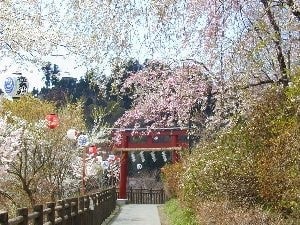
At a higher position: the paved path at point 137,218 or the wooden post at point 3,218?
the wooden post at point 3,218

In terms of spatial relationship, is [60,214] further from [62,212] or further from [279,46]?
[279,46]

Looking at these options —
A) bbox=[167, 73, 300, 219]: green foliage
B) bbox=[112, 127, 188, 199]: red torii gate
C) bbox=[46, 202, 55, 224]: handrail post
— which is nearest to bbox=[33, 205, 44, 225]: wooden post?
bbox=[46, 202, 55, 224]: handrail post

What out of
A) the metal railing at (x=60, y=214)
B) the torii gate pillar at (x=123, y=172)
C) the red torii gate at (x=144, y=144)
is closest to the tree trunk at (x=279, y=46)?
the metal railing at (x=60, y=214)

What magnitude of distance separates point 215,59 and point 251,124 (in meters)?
2.51

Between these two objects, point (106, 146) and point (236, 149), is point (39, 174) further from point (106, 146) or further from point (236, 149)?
point (106, 146)

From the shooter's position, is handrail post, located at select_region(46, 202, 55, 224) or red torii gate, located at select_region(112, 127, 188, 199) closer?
handrail post, located at select_region(46, 202, 55, 224)


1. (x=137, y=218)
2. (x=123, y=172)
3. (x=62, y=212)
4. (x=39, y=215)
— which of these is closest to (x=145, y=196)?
(x=123, y=172)

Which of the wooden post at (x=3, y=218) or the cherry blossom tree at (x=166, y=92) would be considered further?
the cherry blossom tree at (x=166, y=92)

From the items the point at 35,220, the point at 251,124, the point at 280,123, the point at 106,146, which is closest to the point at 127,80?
the point at 251,124

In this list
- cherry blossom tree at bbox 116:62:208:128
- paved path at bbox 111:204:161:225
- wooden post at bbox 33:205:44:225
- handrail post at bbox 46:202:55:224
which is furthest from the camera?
paved path at bbox 111:204:161:225

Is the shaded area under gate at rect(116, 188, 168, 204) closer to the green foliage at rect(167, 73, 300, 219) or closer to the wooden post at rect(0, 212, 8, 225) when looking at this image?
the green foliage at rect(167, 73, 300, 219)

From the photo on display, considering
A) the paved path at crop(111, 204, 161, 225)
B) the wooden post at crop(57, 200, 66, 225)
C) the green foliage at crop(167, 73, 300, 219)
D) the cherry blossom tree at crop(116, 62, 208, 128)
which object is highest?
the cherry blossom tree at crop(116, 62, 208, 128)

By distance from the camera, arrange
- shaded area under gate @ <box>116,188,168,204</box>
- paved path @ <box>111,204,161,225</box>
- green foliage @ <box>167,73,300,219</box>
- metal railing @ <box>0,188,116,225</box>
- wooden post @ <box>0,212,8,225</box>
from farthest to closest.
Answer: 1. shaded area under gate @ <box>116,188,168,204</box>
2. paved path @ <box>111,204,161,225</box>
3. green foliage @ <box>167,73,300,219</box>
4. metal railing @ <box>0,188,116,225</box>
5. wooden post @ <box>0,212,8,225</box>

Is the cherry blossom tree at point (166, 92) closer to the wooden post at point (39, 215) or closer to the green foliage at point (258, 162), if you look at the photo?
the green foliage at point (258, 162)
